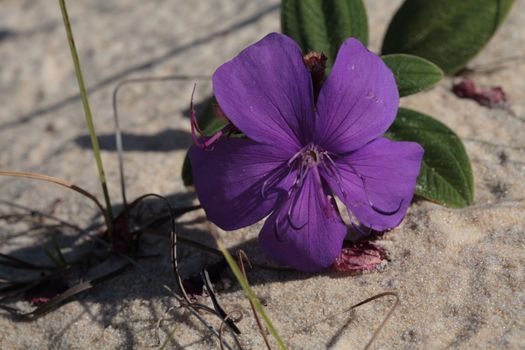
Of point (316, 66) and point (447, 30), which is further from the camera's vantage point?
point (447, 30)

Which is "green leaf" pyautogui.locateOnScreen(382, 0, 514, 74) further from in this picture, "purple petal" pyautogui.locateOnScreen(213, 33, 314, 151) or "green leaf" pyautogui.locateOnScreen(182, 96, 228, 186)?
"purple petal" pyautogui.locateOnScreen(213, 33, 314, 151)

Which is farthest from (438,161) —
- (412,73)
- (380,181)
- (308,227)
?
(308,227)

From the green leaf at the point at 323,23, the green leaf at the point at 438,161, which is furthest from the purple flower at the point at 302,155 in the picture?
the green leaf at the point at 323,23

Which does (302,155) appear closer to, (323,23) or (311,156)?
(311,156)

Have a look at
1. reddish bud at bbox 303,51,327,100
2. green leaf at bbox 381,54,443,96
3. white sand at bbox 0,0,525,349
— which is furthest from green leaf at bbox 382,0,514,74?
reddish bud at bbox 303,51,327,100

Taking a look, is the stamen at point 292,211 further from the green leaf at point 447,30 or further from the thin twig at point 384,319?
the green leaf at point 447,30

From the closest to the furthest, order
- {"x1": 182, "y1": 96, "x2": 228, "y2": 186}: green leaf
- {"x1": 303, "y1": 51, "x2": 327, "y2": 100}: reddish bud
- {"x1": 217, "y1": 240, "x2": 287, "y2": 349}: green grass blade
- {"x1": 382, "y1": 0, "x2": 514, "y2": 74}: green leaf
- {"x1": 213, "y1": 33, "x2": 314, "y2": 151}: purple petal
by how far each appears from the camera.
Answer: {"x1": 217, "y1": 240, "x2": 287, "y2": 349}: green grass blade → {"x1": 213, "y1": 33, "x2": 314, "y2": 151}: purple petal → {"x1": 303, "y1": 51, "x2": 327, "y2": 100}: reddish bud → {"x1": 182, "y1": 96, "x2": 228, "y2": 186}: green leaf → {"x1": 382, "y1": 0, "x2": 514, "y2": 74}: green leaf

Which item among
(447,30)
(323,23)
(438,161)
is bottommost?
(438,161)
